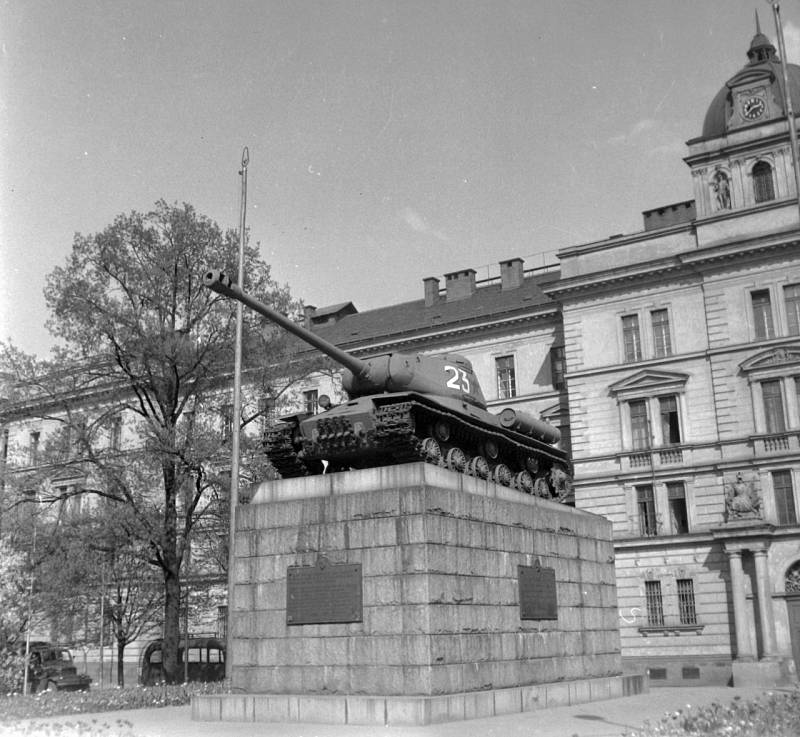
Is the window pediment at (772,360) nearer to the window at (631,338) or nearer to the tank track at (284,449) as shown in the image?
the window at (631,338)

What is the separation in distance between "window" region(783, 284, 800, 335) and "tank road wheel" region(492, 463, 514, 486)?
2223cm

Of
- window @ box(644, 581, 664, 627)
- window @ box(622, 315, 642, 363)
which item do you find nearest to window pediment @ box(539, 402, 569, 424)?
window @ box(622, 315, 642, 363)

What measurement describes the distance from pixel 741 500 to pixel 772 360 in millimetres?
5163

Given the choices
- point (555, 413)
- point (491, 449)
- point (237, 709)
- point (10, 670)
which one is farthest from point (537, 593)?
point (555, 413)

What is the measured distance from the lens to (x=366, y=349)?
164ft

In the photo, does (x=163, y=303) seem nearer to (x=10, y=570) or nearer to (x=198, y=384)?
(x=198, y=384)

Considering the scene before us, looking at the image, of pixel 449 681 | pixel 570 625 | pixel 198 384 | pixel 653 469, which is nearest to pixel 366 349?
pixel 653 469

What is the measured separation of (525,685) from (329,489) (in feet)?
14.2

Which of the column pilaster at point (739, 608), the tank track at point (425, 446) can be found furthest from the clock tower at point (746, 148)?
the tank track at point (425, 446)

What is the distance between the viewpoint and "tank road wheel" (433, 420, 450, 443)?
1666cm

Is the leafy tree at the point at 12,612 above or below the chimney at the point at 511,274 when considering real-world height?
below

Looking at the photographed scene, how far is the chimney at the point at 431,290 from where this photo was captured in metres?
53.4

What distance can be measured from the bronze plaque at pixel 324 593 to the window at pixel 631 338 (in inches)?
1095

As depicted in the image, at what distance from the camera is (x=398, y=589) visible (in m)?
14.4
